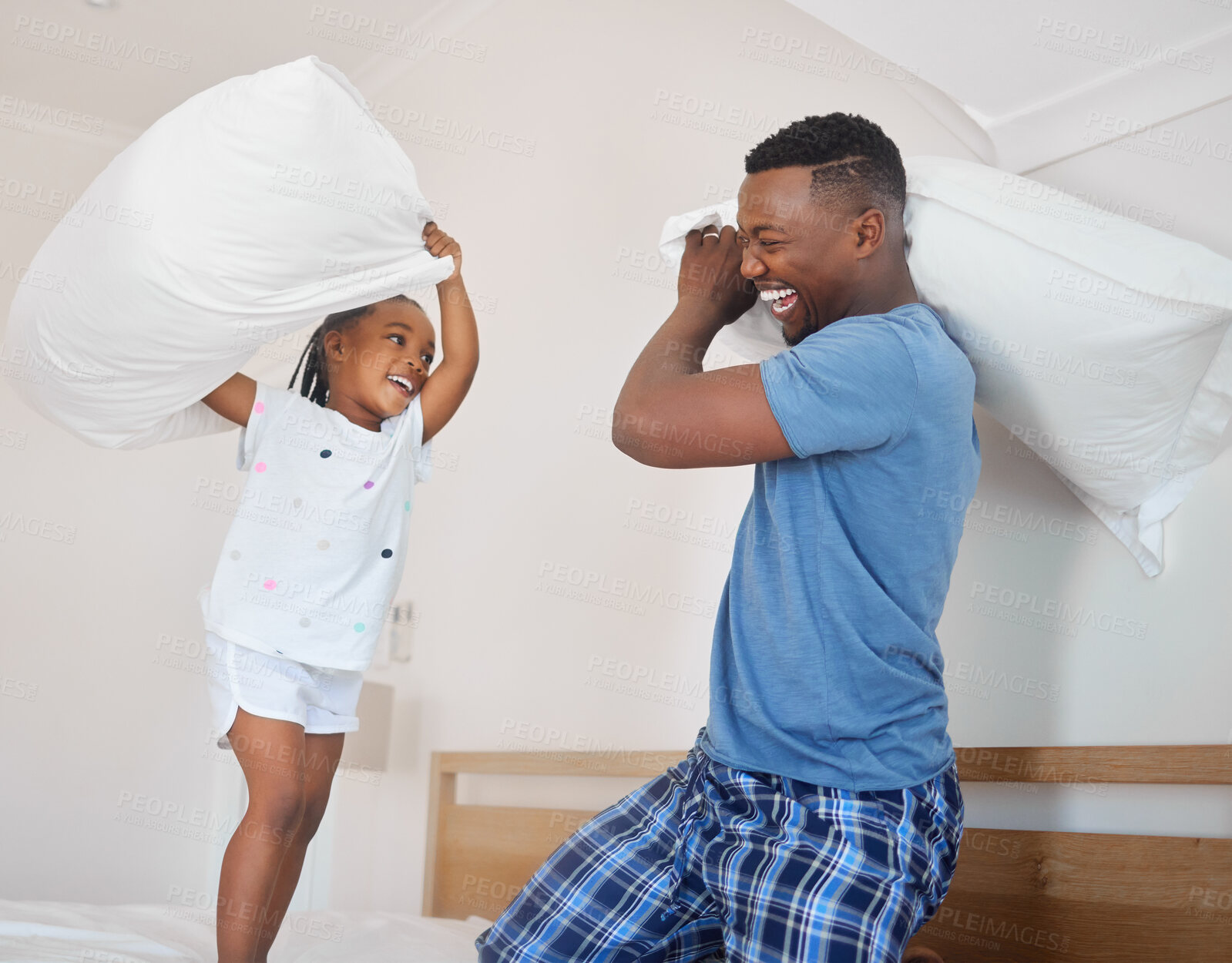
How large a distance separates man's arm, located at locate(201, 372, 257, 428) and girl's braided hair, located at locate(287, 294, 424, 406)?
0.07m

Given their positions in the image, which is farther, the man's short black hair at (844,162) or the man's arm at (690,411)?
the man's short black hair at (844,162)

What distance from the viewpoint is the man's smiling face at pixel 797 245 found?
0.85 m

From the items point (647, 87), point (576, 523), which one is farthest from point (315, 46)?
point (576, 523)

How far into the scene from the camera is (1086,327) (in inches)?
Answer: 31.6

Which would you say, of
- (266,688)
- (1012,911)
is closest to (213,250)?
(266,688)

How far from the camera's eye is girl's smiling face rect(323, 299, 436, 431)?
3.51 ft

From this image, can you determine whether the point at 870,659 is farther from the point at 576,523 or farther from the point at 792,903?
the point at 576,523

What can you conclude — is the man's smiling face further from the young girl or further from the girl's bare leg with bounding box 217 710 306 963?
A: the girl's bare leg with bounding box 217 710 306 963

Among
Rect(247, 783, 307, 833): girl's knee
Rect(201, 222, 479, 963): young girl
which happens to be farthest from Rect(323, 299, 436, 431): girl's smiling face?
Rect(247, 783, 307, 833): girl's knee

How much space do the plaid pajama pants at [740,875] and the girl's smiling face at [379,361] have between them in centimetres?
49

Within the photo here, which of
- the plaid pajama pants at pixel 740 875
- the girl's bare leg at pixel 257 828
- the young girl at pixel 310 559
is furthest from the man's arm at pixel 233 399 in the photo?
the plaid pajama pants at pixel 740 875

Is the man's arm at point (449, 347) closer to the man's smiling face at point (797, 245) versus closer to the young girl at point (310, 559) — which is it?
the young girl at point (310, 559)

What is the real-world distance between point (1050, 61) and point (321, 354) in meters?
0.82

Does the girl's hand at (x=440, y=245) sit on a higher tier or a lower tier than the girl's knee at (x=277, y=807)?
higher
